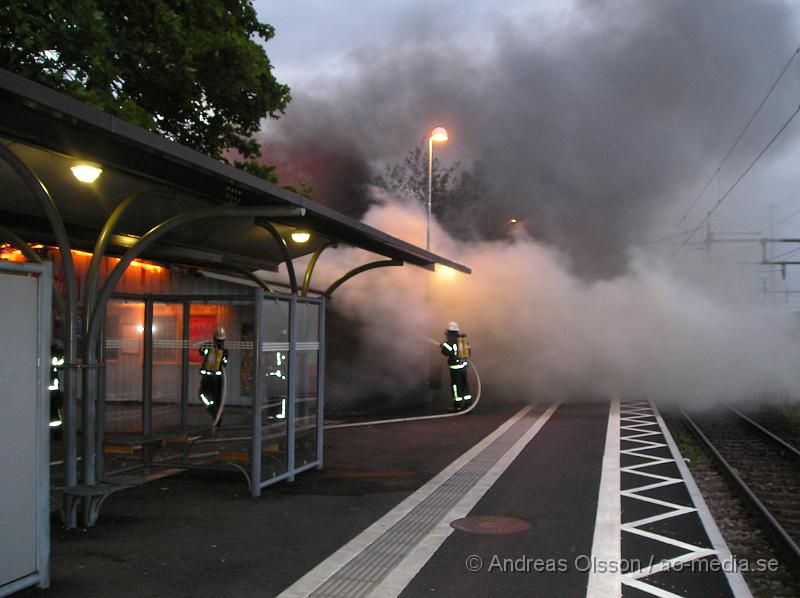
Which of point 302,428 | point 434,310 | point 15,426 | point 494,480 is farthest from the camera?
point 434,310

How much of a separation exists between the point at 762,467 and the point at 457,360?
5647mm

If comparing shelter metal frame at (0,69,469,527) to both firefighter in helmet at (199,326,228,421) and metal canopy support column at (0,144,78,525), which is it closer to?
metal canopy support column at (0,144,78,525)

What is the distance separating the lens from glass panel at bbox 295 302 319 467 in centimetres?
709

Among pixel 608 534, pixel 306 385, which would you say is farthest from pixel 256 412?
pixel 608 534

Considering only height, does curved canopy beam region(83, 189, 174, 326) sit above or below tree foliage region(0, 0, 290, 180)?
below

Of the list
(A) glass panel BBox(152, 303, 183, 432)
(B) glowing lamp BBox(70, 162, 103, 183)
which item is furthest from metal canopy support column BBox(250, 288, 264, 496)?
(B) glowing lamp BBox(70, 162, 103, 183)

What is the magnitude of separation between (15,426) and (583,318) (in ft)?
49.4

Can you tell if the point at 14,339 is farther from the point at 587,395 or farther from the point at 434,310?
the point at 587,395

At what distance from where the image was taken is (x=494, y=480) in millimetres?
6781

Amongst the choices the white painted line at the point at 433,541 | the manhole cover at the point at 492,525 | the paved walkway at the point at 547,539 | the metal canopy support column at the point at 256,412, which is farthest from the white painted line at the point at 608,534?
the metal canopy support column at the point at 256,412

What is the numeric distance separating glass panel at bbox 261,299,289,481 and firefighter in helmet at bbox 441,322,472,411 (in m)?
6.22

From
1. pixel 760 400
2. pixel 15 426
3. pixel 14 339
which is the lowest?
pixel 760 400

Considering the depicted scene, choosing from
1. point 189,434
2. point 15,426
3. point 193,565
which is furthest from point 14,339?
point 189,434

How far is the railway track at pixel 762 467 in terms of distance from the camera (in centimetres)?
581
